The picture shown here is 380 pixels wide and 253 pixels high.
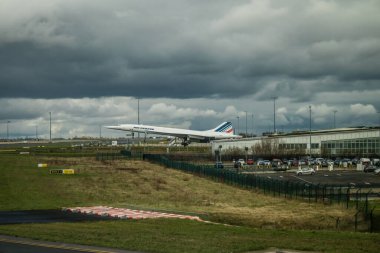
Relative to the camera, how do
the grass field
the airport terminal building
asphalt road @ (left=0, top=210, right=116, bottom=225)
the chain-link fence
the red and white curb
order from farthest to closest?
the airport terminal building < the chain-link fence < the red and white curb < asphalt road @ (left=0, top=210, right=116, bottom=225) < the grass field

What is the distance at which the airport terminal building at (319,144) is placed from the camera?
405 feet

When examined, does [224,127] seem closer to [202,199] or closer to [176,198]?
[202,199]

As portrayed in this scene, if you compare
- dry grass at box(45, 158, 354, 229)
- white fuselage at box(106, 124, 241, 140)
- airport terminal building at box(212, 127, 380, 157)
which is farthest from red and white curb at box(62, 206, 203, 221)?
white fuselage at box(106, 124, 241, 140)

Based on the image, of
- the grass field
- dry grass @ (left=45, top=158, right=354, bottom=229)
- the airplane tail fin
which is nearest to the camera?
the grass field

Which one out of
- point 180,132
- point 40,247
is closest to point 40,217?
point 40,247

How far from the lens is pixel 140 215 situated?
30906mm

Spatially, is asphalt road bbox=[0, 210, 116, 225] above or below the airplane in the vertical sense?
below

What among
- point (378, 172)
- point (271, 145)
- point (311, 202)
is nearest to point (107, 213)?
point (311, 202)

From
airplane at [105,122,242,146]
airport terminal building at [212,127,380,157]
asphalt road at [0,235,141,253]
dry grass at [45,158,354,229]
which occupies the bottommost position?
dry grass at [45,158,354,229]

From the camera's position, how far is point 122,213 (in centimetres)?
3194

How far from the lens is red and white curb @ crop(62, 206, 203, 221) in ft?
99.1

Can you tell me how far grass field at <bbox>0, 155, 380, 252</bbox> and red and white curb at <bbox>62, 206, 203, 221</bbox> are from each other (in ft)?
6.02

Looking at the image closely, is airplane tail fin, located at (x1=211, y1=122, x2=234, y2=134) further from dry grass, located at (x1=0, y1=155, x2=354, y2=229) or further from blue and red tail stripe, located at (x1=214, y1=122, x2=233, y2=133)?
dry grass, located at (x1=0, y1=155, x2=354, y2=229)

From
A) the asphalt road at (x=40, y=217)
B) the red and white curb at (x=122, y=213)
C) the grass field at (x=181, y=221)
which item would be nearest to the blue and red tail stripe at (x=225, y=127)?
the grass field at (x=181, y=221)
